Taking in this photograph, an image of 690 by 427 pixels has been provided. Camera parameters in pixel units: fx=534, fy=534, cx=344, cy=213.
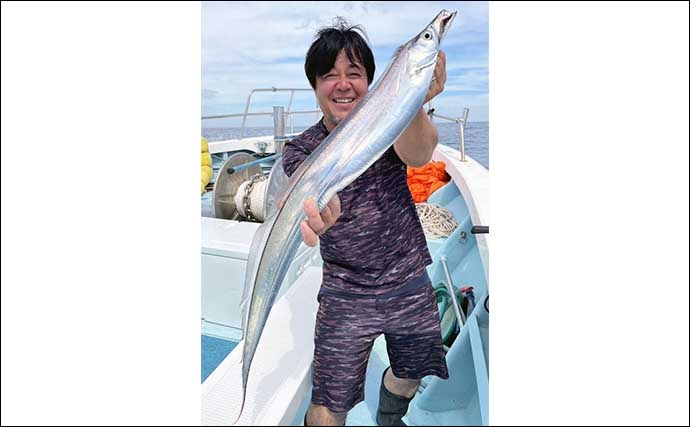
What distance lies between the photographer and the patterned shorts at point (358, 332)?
3.52ft

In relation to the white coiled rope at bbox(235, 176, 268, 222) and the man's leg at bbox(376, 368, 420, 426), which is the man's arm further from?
the white coiled rope at bbox(235, 176, 268, 222)

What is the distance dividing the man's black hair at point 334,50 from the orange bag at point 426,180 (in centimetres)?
187

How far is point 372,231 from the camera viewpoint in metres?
1.03

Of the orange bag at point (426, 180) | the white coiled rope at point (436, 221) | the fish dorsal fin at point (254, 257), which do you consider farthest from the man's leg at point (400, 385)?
the orange bag at point (426, 180)

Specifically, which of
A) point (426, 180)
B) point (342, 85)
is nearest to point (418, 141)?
point (342, 85)

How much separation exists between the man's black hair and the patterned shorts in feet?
1.45

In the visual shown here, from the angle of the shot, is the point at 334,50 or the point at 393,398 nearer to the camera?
the point at 334,50

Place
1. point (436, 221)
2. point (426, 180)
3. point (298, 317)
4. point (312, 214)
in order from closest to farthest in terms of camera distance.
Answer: point (312, 214) < point (298, 317) < point (436, 221) < point (426, 180)

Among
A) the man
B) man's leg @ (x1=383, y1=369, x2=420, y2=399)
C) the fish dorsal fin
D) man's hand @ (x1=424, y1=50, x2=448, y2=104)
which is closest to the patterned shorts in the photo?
the man

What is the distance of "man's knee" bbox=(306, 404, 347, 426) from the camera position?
1.12 m

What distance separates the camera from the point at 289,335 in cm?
Result: 137

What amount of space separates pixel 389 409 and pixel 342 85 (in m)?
0.83

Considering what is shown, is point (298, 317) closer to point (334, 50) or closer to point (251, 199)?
point (334, 50)
